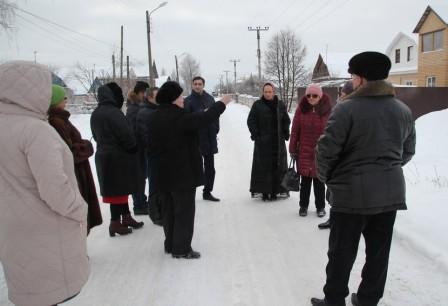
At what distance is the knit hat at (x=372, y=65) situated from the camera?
8.90 ft

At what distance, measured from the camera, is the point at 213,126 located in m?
6.57

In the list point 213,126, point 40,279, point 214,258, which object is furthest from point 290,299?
point 213,126

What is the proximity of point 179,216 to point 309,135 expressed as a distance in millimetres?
2165

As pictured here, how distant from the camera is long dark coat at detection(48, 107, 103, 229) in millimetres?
3520

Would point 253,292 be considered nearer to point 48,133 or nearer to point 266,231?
point 266,231

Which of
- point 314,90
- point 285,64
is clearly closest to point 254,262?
point 314,90

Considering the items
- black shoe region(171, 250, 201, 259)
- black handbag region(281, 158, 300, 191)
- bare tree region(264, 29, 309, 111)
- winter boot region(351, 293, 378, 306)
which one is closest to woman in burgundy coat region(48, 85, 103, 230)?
black shoe region(171, 250, 201, 259)

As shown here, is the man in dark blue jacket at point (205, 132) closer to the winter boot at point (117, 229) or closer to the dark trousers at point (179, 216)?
the winter boot at point (117, 229)

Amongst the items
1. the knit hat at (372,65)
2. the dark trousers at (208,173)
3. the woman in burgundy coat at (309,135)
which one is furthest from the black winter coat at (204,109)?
the knit hat at (372,65)

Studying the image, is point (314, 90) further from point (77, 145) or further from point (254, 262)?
point (77, 145)

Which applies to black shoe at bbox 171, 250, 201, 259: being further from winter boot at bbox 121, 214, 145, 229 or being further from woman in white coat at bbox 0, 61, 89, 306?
woman in white coat at bbox 0, 61, 89, 306

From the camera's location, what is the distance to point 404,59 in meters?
36.8

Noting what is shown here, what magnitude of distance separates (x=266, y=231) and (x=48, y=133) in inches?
131

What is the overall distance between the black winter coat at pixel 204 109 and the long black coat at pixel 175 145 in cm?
229
